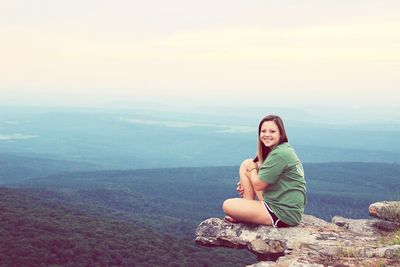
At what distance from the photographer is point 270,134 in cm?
1172

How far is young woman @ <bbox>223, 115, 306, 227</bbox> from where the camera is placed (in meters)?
11.3

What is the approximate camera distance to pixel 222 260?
88.0 metres

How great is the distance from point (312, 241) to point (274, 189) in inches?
56.7

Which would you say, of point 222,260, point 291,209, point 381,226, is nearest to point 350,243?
point 291,209

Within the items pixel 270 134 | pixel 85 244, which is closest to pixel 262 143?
pixel 270 134

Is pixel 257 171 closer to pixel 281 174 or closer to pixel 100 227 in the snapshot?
pixel 281 174

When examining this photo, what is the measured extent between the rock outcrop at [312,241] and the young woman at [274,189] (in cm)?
35

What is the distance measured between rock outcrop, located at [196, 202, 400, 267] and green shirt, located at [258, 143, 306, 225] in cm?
52

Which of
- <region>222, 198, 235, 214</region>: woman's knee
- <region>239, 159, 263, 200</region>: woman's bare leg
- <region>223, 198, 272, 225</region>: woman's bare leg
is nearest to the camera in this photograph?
<region>223, 198, 272, 225</region>: woman's bare leg

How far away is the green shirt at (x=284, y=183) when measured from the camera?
36.5 feet

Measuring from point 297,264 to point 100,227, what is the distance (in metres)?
88.2

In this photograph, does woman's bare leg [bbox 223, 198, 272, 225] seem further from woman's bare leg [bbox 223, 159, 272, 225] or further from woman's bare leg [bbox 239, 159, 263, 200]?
woman's bare leg [bbox 239, 159, 263, 200]

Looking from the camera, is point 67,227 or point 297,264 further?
point 67,227

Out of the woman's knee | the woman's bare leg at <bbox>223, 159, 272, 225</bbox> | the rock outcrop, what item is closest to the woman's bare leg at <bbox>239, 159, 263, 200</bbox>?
the woman's bare leg at <bbox>223, 159, 272, 225</bbox>
